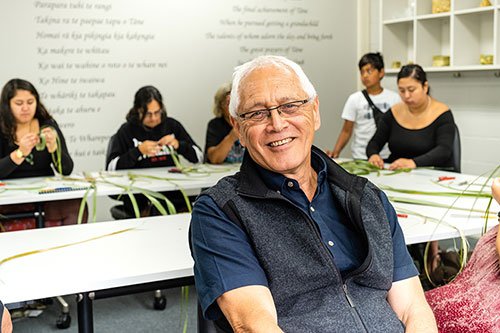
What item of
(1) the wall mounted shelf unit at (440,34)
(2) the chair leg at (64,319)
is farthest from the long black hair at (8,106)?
(1) the wall mounted shelf unit at (440,34)

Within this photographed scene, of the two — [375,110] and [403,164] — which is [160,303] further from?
[375,110]

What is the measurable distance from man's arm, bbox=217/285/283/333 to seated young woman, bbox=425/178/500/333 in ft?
2.12

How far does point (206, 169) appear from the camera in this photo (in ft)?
14.6

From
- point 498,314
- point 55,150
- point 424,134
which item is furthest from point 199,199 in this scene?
point 424,134

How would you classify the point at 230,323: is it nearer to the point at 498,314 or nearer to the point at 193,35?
the point at 498,314

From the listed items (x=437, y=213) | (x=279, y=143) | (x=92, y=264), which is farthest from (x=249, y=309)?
(x=437, y=213)

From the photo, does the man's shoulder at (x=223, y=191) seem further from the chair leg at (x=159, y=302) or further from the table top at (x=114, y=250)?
the chair leg at (x=159, y=302)

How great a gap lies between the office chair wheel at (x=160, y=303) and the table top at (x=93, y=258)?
4.08 ft

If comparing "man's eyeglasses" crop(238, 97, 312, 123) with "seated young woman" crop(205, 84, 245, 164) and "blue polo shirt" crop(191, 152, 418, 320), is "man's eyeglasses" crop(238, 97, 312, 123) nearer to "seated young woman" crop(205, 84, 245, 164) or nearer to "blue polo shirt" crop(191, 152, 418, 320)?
"blue polo shirt" crop(191, 152, 418, 320)

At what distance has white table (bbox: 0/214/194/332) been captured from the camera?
6.65ft

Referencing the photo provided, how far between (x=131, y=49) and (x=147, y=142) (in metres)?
1.48

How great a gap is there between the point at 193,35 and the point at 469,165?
2.54 meters

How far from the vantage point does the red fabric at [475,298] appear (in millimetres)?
1973

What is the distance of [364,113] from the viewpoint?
5508 mm
